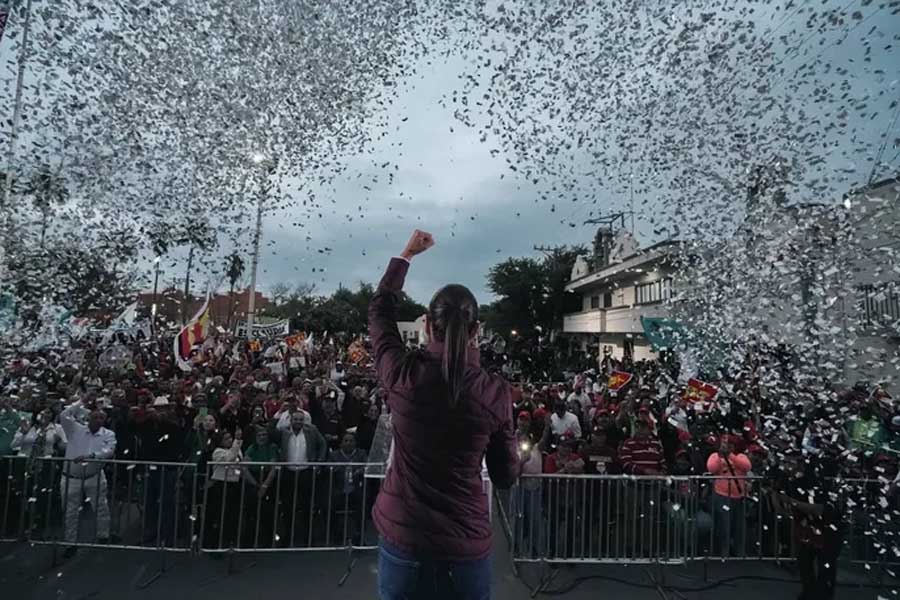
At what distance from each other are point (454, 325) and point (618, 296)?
2749cm

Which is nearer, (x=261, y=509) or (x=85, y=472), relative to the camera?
(x=85, y=472)

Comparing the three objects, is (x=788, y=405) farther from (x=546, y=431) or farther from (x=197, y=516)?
(x=197, y=516)

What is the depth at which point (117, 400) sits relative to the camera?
7.27 metres

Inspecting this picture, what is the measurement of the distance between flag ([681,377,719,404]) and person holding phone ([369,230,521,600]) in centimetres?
819

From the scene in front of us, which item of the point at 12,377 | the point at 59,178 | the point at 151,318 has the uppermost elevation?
the point at 59,178

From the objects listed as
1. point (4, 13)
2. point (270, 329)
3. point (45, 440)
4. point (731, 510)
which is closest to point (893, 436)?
point (731, 510)

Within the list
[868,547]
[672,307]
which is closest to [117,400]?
[868,547]

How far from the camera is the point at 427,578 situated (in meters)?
1.50

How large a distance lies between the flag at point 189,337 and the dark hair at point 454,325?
10512mm

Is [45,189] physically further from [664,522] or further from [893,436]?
[893,436]

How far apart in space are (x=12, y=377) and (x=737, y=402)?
1097 cm

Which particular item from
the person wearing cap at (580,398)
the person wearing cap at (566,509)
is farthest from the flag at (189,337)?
the person wearing cap at (566,509)

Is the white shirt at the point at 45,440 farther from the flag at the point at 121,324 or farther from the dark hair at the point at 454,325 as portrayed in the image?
the dark hair at the point at 454,325

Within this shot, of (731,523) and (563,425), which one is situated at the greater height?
(563,425)
